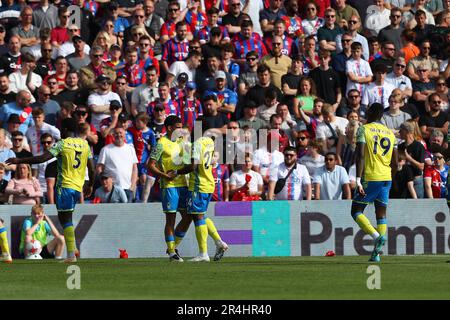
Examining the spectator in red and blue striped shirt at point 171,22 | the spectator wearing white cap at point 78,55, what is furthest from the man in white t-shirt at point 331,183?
the spectator wearing white cap at point 78,55

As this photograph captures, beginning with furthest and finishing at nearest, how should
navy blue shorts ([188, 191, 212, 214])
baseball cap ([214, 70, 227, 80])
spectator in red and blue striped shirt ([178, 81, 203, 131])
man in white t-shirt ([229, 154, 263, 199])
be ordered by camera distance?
1. baseball cap ([214, 70, 227, 80])
2. spectator in red and blue striped shirt ([178, 81, 203, 131])
3. man in white t-shirt ([229, 154, 263, 199])
4. navy blue shorts ([188, 191, 212, 214])

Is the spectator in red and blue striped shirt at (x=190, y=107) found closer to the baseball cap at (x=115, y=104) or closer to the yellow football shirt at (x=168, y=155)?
the baseball cap at (x=115, y=104)

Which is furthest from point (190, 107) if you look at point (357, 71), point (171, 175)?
point (171, 175)

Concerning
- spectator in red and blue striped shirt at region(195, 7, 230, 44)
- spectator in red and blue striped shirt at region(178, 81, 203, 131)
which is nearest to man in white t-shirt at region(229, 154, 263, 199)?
spectator in red and blue striped shirt at region(178, 81, 203, 131)

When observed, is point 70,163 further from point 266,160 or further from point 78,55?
point 78,55

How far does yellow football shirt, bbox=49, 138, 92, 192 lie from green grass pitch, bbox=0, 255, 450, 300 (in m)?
1.38

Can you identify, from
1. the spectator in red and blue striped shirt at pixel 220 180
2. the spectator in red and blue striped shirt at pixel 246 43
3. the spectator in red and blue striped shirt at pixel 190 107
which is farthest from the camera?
the spectator in red and blue striped shirt at pixel 246 43

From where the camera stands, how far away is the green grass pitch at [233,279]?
533 inches

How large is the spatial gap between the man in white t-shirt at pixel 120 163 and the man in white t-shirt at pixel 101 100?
105 centimetres

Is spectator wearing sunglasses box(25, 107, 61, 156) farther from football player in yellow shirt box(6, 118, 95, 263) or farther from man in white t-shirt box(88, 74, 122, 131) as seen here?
football player in yellow shirt box(6, 118, 95, 263)

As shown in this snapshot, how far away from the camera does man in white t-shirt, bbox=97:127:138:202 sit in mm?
24016

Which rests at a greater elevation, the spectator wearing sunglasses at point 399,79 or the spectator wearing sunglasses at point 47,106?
the spectator wearing sunglasses at point 399,79

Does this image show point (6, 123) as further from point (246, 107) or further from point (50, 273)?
point (50, 273)

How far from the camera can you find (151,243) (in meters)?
23.7
